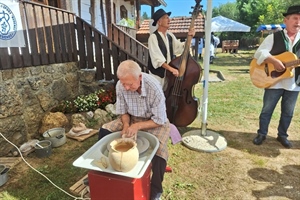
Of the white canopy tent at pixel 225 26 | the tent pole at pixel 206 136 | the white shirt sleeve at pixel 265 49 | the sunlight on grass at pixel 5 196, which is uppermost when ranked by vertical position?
the white canopy tent at pixel 225 26

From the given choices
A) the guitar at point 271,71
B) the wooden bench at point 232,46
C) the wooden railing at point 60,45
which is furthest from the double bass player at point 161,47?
the wooden bench at point 232,46

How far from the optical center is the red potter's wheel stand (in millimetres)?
1218

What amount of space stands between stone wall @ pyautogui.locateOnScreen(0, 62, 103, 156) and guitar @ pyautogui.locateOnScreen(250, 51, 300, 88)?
2901mm

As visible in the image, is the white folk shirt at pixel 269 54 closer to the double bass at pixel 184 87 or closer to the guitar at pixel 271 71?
the guitar at pixel 271 71

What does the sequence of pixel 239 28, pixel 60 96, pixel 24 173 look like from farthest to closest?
1. pixel 239 28
2. pixel 60 96
3. pixel 24 173

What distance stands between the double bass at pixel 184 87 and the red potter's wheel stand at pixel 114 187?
54.7 inches

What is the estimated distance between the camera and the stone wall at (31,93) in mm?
2559

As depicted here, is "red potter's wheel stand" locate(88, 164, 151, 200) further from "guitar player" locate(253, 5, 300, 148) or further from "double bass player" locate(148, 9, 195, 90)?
"guitar player" locate(253, 5, 300, 148)

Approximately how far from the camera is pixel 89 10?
575 centimetres

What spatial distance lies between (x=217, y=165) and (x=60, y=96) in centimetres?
287

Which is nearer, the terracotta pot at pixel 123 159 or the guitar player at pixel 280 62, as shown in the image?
the terracotta pot at pixel 123 159

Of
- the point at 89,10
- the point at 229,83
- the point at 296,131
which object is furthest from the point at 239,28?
the point at 296,131

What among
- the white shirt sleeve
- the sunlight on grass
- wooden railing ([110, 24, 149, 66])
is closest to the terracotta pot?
the sunlight on grass

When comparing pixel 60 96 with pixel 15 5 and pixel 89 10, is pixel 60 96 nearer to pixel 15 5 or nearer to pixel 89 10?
pixel 15 5
